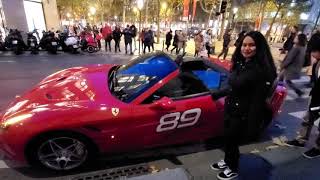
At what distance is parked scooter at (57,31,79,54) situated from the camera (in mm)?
14055

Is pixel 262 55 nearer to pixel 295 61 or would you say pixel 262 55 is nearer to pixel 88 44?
pixel 295 61

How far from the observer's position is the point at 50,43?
45.1 ft

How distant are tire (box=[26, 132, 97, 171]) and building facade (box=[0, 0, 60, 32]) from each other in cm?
1552

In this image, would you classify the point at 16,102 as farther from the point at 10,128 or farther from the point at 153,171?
the point at 153,171

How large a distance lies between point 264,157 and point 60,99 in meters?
2.79

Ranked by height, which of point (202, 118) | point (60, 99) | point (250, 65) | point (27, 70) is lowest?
point (27, 70)

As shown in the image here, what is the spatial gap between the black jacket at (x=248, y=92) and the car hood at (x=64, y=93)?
1.57m

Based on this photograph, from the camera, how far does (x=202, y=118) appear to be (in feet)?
11.4

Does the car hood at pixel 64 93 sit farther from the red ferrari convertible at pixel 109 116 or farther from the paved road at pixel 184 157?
the paved road at pixel 184 157

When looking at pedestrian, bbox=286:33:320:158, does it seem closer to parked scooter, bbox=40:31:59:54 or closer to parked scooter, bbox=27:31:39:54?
parked scooter, bbox=40:31:59:54

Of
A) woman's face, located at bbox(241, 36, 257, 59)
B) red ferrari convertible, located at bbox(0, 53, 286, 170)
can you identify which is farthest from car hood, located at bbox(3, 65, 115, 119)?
woman's face, located at bbox(241, 36, 257, 59)

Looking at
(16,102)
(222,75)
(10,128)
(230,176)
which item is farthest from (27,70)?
(230,176)

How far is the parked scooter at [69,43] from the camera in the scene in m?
14.1

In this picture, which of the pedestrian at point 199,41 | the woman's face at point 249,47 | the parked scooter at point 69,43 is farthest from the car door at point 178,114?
the parked scooter at point 69,43
